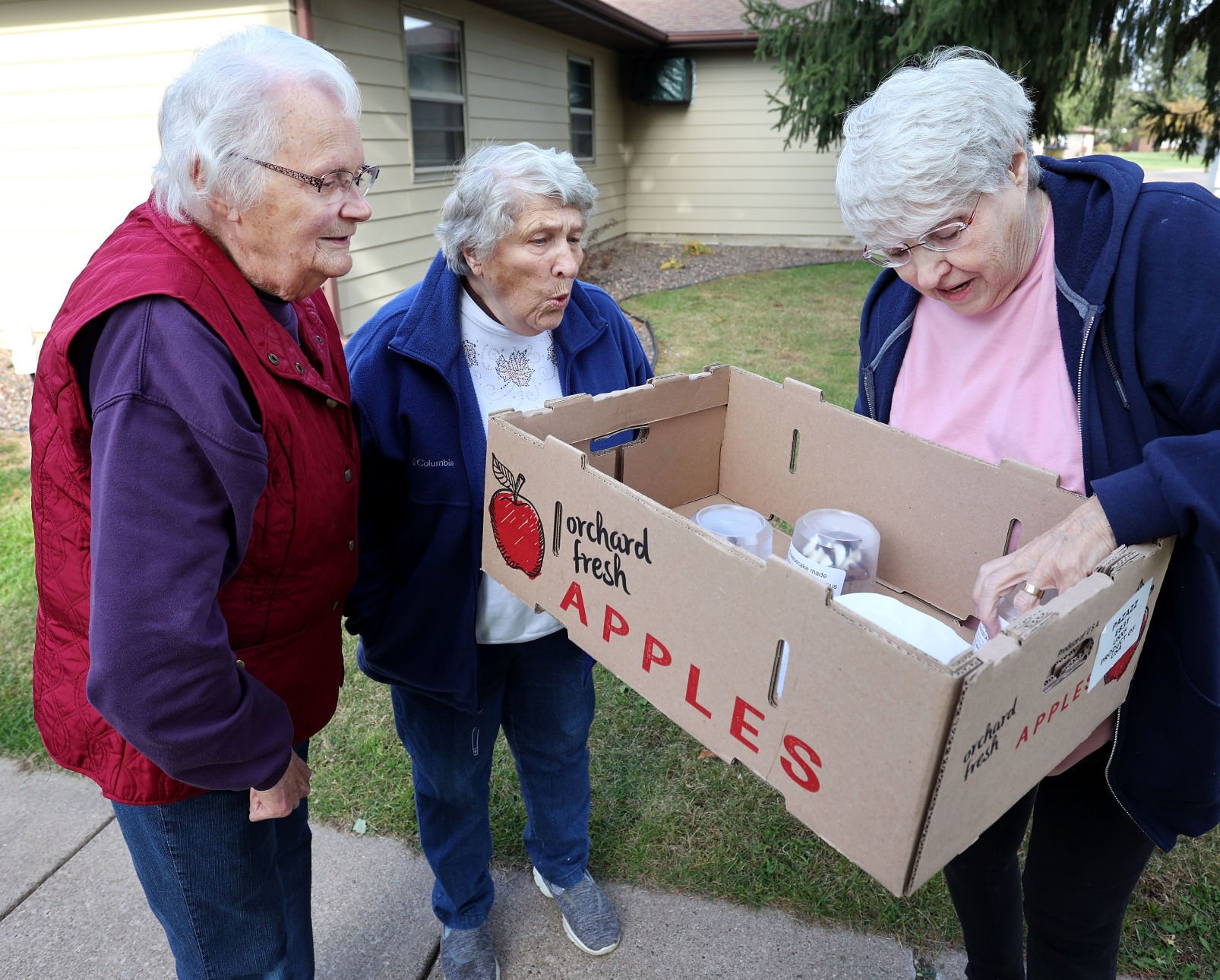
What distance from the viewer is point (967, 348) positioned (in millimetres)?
1695

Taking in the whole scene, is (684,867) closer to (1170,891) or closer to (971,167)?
(1170,891)

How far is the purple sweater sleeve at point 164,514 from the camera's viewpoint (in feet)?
3.66

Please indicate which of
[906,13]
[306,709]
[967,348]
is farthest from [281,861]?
[906,13]

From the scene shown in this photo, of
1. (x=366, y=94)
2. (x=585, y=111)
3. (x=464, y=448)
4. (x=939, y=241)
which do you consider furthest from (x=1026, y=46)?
(x=464, y=448)

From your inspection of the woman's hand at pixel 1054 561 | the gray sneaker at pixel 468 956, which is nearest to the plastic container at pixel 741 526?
the woman's hand at pixel 1054 561

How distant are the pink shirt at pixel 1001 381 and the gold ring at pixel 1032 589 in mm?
270

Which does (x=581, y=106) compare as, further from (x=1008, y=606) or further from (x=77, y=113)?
(x=1008, y=606)

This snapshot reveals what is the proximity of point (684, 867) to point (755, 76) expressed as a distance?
13079mm

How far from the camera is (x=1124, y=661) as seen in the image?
1.36 meters

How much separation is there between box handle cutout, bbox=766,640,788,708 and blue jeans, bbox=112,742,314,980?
0.91m

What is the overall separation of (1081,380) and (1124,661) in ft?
1.55

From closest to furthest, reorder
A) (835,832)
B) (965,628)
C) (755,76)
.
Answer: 1. (835,832)
2. (965,628)
3. (755,76)

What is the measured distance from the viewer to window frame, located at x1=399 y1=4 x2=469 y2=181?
7.50 m

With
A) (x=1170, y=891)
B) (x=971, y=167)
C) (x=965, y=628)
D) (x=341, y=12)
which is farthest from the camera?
(x=341, y=12)
